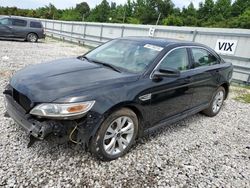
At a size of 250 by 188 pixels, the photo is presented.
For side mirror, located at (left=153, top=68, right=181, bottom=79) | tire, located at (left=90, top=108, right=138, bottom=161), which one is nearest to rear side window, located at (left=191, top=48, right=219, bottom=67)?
side mirror, located at (left=153, top=68, right=181, bottom=79)

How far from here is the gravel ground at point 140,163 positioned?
2643 millimetres

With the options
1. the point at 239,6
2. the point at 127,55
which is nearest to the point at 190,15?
the point at 239,6

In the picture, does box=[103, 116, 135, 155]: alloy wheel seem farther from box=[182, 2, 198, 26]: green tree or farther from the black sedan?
box=[182, 2, 198, 26]: green tree

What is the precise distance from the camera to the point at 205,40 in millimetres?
10312

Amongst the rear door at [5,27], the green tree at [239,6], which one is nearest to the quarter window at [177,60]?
the rear door at [5,27]

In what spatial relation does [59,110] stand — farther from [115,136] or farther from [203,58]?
[203,58]

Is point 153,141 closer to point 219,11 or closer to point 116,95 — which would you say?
point 116,95

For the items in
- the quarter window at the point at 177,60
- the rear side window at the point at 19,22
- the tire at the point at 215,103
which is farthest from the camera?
the rear side window at the point at 19,22

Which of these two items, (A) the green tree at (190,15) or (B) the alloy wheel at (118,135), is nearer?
(B) the alloy wheel at (118,135)

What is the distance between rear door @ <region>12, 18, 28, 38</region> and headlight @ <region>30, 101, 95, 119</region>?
15.1m

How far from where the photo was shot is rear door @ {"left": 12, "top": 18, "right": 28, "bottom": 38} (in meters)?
15.4

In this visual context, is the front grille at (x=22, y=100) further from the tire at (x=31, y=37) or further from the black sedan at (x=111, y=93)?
the tire at (x=31, y=37)

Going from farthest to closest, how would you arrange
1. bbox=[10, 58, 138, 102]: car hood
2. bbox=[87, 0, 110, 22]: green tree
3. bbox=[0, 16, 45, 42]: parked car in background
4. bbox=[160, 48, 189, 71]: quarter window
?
1. bbox=[87, 0, 110, 22]: green tree
2. bbox=[0, 16, 45, 42]: parked car in background
3. bbox=[160, 48, 189, 71]: quarter window
4. bbox=[10, 58, 138, 102]: car hood

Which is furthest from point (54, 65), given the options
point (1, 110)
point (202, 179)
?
point (202, 179)
